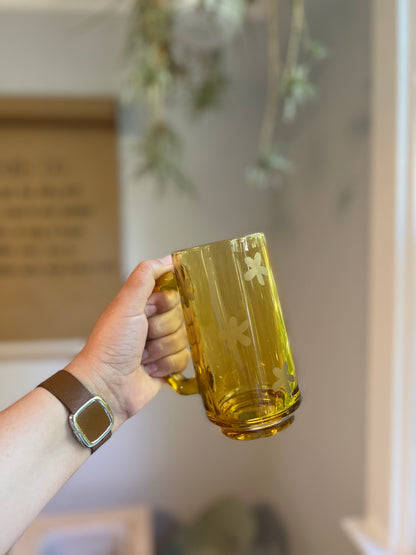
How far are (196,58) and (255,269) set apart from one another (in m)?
1.19

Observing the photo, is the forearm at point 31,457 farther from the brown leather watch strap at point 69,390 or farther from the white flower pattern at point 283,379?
the white flower pattern at point 283,379

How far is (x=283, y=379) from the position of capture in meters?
0.50

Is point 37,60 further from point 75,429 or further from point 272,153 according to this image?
point 75,429

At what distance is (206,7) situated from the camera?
1.09m

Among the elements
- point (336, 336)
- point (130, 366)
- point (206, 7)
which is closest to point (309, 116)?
point (206, 7)

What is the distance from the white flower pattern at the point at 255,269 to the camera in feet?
1.56

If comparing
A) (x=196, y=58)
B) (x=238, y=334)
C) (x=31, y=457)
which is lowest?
(x=31, y=457)

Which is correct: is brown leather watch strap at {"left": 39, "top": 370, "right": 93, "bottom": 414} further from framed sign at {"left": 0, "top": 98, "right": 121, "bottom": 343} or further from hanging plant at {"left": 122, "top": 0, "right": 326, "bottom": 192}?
framed sign at {"left": 0, "top": 98, "right": 121, "bottom": 343}

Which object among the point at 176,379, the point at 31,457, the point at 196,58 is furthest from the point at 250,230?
the point at 31,457

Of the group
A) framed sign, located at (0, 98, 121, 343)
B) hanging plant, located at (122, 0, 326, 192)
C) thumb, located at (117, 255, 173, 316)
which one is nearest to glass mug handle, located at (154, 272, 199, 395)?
thumb, located at (117, 255, 173, 316)

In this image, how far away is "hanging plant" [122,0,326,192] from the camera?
1096mm

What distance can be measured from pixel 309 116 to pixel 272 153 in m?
0.34

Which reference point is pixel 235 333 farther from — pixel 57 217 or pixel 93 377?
pixel 57 217

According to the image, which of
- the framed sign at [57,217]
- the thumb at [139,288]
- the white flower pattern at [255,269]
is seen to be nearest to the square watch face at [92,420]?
the thumb at [139,288]
